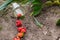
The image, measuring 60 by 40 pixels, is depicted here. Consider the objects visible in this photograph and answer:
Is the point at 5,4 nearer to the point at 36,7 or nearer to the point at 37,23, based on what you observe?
the point at 36,7

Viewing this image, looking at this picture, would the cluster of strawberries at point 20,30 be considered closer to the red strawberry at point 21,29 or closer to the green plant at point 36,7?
the red strawberry at point 21,29

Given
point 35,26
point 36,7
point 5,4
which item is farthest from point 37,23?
point 5,4

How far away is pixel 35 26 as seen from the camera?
10.2 ft

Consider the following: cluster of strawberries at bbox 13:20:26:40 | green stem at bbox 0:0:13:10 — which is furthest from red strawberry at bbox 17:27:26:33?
green stem at bbox 0:0:13:10

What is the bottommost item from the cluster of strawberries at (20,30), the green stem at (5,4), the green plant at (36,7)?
the cluster of strawberries at (20,30)

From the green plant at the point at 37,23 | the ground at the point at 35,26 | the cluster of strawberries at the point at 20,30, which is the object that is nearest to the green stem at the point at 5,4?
the ground at the point at 35,26

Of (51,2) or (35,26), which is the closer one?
(35,26)

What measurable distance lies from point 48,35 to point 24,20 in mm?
429

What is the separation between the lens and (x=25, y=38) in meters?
2.96

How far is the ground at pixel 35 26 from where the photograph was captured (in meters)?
2.98

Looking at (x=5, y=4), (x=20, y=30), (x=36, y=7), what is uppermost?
(x=5, y=4)

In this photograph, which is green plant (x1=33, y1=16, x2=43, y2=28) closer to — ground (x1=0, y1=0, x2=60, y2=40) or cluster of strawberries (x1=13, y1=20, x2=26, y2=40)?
ground (x1=0, y1=0, x2=60, y2=40)

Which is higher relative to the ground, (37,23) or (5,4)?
→ (5,4)

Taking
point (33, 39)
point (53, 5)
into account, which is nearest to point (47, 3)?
point (53, 5)
